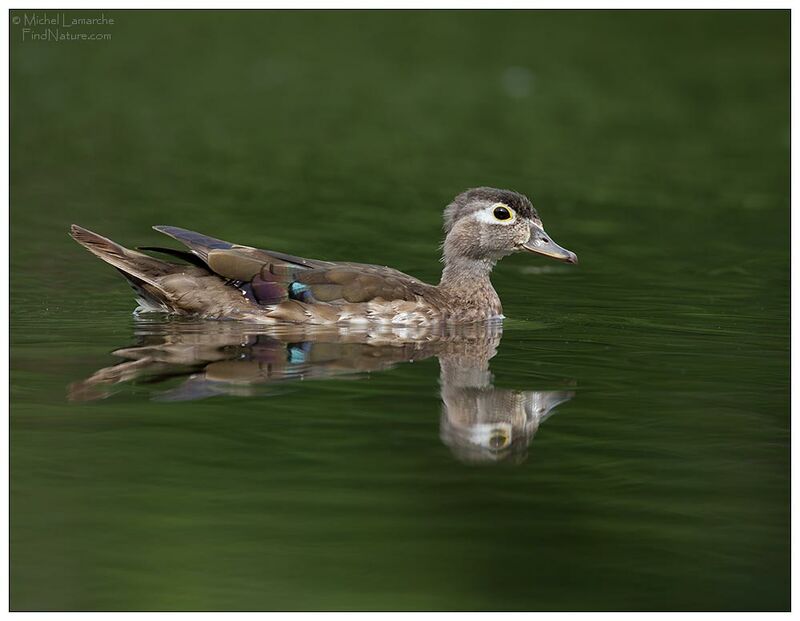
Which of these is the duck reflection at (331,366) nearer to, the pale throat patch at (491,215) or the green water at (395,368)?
the green water at (395,368)

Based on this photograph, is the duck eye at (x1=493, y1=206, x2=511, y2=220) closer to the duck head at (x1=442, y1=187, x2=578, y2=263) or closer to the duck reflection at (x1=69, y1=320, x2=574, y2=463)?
the duck head at (x1=442, y1=187, x2=578, y2=263)

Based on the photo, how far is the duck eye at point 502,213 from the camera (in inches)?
564

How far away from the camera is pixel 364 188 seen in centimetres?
2166

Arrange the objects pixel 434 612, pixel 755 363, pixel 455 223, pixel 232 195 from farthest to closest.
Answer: pixel 232 195
pixel 455 223
pixel 755 363
pixel 434 612

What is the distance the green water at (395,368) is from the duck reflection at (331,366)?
51 mm

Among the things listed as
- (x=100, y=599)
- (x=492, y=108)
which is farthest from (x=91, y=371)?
(x=492, y=108)

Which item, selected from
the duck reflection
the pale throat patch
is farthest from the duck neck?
the pale throat patch

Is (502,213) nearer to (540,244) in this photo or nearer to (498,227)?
(498,227)

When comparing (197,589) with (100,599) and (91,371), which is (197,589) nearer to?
(100,599)

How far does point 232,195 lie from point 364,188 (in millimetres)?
1941

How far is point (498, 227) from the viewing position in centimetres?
1436

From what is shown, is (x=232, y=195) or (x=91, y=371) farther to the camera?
(x=232, y=195)

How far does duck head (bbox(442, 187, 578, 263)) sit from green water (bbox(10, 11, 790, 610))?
733 millimetres

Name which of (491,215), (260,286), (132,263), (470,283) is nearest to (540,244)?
(491,215)
